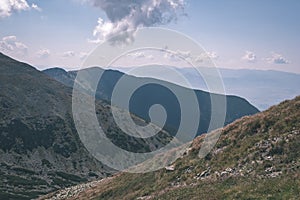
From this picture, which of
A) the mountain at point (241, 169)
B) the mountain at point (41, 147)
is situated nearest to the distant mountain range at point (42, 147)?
the mountain at point (41, 147)

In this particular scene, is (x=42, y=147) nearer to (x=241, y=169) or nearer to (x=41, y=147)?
(x=41, y=147)

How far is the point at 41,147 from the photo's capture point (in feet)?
525

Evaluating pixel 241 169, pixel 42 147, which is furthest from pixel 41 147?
pixel 241 169

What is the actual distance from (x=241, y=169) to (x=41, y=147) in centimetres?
14089

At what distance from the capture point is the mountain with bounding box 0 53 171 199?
421ft

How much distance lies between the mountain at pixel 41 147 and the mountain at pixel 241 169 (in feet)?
250

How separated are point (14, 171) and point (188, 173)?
114180 millimetres

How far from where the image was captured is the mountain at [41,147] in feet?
421

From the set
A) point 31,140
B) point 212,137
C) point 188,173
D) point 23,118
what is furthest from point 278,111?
point 23,118

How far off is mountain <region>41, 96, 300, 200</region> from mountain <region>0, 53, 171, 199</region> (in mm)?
76318

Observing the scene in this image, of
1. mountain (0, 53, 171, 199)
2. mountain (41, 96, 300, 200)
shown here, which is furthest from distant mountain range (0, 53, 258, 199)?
mountain (41, 96, 300, 200)

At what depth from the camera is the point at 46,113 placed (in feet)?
612

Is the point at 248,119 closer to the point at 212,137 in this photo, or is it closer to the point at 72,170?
the point at 212,137

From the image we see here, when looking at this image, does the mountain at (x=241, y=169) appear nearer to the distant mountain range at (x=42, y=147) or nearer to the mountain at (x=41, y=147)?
the mountain at (x=41, y=147)
